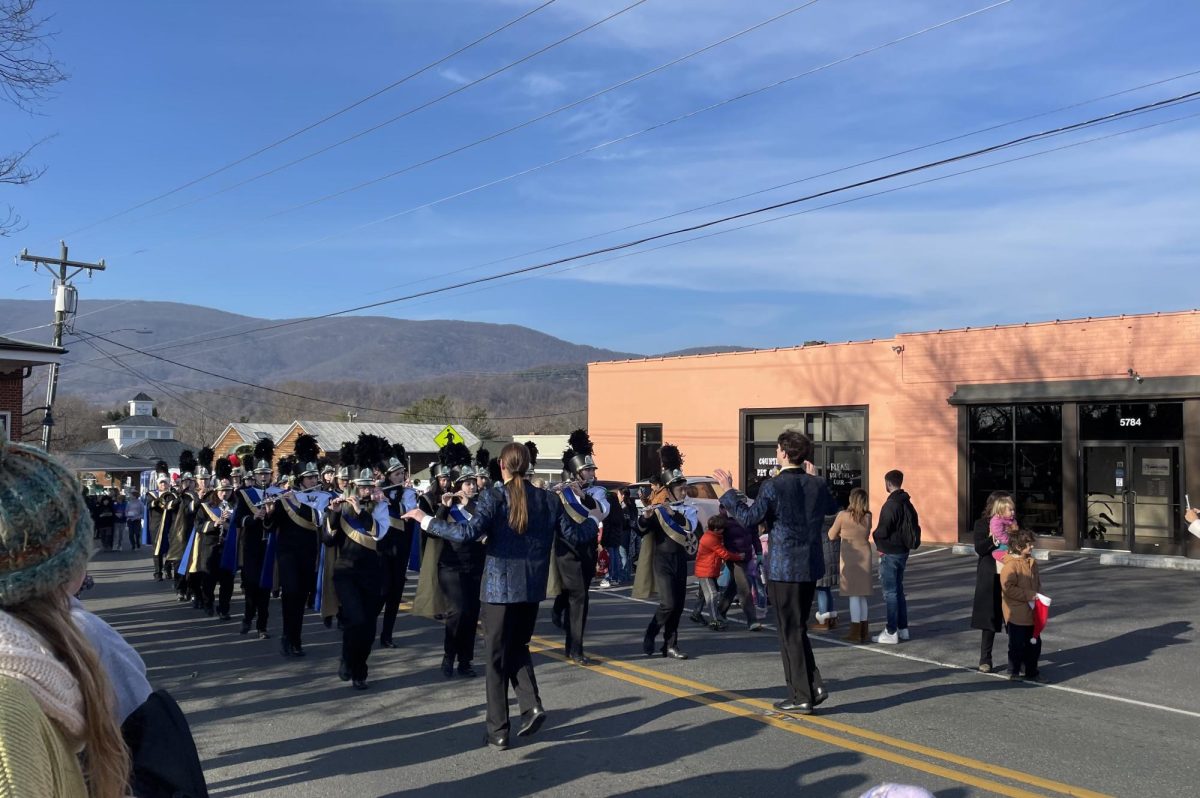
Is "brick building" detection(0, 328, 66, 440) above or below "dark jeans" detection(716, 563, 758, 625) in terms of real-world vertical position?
above

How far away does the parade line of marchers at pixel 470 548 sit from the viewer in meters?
6.78

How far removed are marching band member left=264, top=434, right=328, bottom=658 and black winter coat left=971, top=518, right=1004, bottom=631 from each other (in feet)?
20.9

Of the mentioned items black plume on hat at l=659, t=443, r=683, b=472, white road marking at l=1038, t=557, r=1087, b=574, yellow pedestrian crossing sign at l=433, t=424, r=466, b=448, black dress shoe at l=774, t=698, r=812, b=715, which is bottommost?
black dress shoe at l=774, t=698, r=812, b=715

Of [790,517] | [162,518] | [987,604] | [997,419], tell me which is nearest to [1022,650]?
[987,604]

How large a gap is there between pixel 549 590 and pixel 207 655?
141 inches

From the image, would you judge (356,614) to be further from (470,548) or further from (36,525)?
(36,525)

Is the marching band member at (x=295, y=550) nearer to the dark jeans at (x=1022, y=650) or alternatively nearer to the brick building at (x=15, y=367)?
the dark jeans at (x=1022, y=650)

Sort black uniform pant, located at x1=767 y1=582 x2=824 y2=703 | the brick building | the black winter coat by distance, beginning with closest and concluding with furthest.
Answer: black uniform pant, located at x1=767 y1=582 x2=824 y2=703 → the black winter coat → the brick building

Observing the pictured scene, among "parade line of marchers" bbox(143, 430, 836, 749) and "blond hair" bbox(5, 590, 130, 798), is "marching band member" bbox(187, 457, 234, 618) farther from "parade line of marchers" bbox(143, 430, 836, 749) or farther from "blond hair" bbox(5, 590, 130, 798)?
"blond hair" bbox(5, 590, 130, 798)

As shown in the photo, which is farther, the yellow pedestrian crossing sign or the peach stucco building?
the peach stucco building

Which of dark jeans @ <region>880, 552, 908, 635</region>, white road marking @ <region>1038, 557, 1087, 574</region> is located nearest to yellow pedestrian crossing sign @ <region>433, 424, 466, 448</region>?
dark jeans @ <region>880, 552, 908, 635</region>

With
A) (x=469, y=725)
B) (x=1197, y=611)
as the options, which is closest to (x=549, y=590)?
(x=469, y=725)

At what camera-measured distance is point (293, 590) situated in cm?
984

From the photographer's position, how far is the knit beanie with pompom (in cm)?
178
